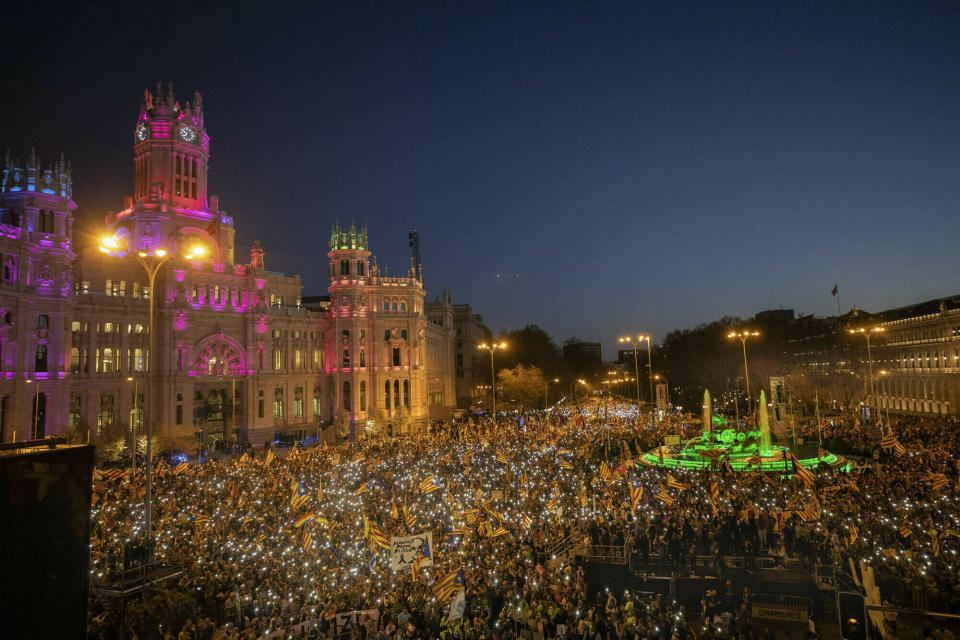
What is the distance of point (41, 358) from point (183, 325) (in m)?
11.6

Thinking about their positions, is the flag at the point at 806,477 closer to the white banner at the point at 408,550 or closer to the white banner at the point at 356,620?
the white banner at the point at 408,550

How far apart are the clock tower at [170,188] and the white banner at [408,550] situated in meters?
48.3

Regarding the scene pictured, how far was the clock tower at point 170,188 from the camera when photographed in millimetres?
53188

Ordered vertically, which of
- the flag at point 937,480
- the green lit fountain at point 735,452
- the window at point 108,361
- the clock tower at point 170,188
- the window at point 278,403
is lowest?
the green lit fountain at point 735,452

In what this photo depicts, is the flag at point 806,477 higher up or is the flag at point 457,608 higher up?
the flag at point 806,477

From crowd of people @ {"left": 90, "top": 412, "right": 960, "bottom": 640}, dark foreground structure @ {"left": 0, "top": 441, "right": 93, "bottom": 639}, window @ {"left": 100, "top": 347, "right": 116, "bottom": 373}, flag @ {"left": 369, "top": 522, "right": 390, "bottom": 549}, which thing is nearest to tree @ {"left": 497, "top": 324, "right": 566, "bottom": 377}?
window @ {"left": 100, "top": 347, "right": 116, "bottom": 373}

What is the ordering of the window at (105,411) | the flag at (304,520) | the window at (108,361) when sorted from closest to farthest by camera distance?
the flag at (304,520), the window at (105,411), the window at (108,361)

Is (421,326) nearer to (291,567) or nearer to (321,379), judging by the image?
(321,379)

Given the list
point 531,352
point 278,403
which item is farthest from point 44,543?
point 531,352

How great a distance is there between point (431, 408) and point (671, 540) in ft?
189

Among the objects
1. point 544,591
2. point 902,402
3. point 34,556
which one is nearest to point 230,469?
point 544,591

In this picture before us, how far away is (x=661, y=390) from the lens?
5247cm

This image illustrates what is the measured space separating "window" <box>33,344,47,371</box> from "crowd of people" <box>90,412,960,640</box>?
2122 cm

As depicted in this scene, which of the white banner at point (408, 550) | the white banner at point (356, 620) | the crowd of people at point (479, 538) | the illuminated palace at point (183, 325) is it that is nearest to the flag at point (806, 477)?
the crowd of people at point (479, 538)
